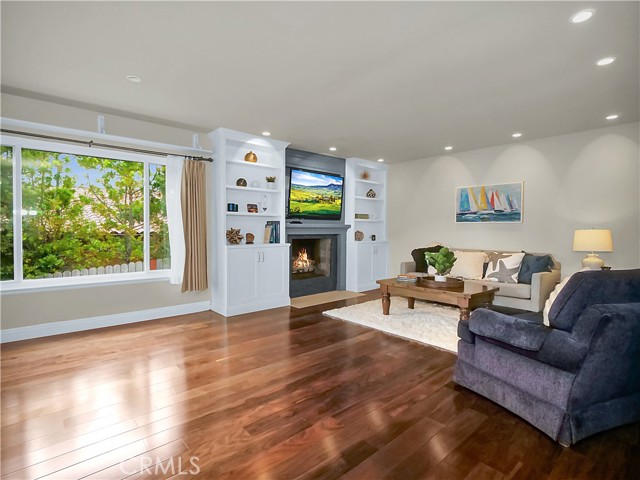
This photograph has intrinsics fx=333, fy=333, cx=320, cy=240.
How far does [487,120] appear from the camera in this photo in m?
4.27

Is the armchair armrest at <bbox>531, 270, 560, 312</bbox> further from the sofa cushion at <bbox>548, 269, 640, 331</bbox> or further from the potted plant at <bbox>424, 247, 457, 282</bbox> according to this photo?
the sofa cushion at <bbox>548, 269, 640, 331</bbox>

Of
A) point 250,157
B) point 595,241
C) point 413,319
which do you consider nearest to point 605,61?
point 595,241

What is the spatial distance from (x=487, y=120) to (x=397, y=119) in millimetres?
1166

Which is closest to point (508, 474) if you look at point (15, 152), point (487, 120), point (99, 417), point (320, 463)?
point (320, 463)

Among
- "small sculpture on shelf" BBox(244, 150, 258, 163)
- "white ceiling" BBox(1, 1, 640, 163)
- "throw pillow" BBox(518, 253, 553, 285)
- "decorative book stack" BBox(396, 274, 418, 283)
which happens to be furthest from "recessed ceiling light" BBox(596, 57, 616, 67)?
"small sculpture on shelf" BBox(244, 150, 258, 163)

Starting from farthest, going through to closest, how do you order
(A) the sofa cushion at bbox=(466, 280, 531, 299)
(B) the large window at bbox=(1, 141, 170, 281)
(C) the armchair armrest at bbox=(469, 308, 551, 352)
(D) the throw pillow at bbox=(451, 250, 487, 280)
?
(D) the throw pillow at bbox=(451, 250, 487, 280) → (A) the sofa cushion at bbox=(466, 280, 531, 299) → (B) the large window at bbox=(1, 141, 170, 281) → (C) the armchair armrest at bbox=(469, 308, 551, 352)

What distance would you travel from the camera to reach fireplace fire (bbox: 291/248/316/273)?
620 centimetres

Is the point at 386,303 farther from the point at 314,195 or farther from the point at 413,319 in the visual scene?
the point at 314,195

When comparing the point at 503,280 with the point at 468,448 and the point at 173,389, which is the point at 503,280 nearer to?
the point at 468,448

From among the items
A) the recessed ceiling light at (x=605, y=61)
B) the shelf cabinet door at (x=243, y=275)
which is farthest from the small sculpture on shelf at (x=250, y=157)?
the recessed ceiling light at (x=605, y=61)

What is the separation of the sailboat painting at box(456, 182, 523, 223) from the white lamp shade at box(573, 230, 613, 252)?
1114 millimetres

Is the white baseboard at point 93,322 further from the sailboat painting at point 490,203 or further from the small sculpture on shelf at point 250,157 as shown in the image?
the sailboat painting at point 490,203

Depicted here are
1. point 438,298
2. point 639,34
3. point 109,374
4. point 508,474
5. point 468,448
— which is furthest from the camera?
point 438,298

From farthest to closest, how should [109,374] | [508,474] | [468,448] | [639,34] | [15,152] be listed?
[15,152], [109,374], [639,34], [468,448], [508,474]
